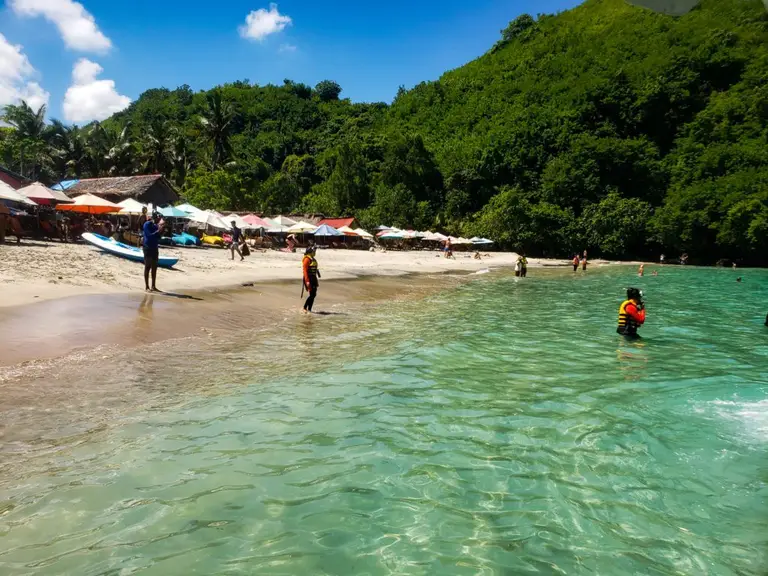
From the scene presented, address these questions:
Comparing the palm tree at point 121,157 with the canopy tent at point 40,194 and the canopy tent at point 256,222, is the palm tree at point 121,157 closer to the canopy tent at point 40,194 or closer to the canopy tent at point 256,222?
the canopy tent at point 256,222

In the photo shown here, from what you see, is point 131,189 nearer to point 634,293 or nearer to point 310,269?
point 310,269

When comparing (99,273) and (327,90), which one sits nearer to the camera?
(99,273)

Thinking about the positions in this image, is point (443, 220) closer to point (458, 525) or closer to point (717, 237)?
point (717, 237)

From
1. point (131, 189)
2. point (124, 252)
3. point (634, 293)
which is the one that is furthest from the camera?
point (131, 189)

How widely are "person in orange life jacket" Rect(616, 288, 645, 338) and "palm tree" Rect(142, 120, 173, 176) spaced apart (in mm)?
57505

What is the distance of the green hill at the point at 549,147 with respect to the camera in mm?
56844

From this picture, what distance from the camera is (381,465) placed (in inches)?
190

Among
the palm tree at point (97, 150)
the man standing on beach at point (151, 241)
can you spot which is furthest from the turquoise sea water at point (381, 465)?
the palm tree at point (97, 150)

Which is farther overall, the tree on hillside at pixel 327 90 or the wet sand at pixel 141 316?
the tree on hillside at pixel 327 90

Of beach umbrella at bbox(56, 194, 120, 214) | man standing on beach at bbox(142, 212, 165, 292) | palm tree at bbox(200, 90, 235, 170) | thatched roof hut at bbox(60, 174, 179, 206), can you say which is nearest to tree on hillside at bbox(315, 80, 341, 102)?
palm tree at bbox(200, 90, 235, 170)

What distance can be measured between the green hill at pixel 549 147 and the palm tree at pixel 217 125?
0.18 m

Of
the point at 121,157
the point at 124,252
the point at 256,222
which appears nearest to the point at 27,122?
the point at 121,157

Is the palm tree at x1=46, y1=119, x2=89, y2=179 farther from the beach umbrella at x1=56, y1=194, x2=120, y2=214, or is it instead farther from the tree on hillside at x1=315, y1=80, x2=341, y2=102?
the tree on hillside at x1=315, y1=80, x2=341, y2=102

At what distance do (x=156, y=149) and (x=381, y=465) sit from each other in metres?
61.8
